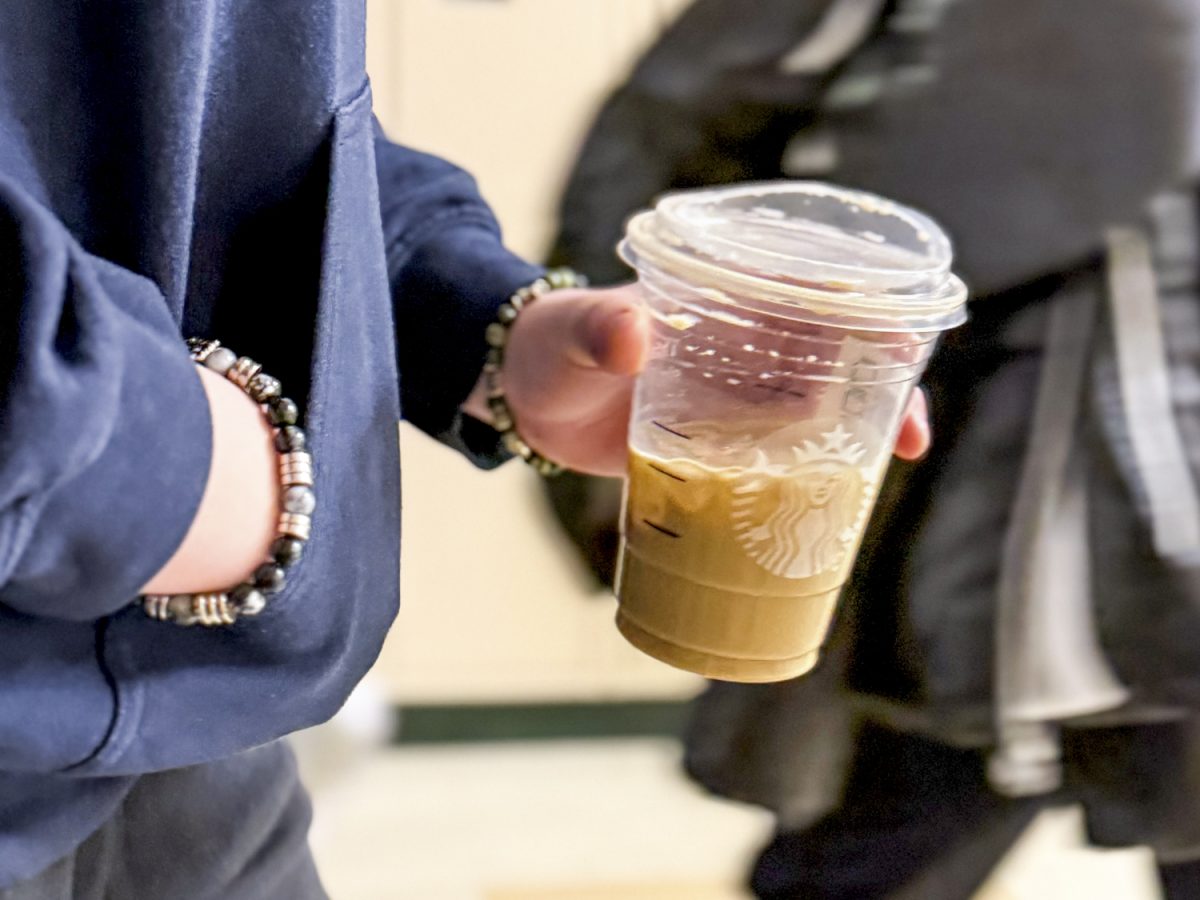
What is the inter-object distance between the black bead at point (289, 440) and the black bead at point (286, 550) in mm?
29

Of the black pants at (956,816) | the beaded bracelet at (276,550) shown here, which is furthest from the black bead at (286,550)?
the black pants at (956,816)

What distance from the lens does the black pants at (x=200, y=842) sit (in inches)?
16.1

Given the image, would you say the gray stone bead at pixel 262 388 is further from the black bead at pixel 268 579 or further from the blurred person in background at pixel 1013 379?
the blurred person in background at pixel 1013 379

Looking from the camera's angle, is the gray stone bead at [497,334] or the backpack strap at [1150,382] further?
the backpack strap at [1150,382]

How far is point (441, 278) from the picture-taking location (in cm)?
48

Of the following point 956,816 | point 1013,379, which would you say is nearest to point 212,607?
point 1013,379

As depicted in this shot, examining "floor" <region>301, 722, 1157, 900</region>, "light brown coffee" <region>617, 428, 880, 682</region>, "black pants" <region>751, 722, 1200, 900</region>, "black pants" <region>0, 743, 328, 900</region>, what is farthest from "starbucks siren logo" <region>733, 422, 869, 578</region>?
"floor" <region>301, 722, 1157, 900</region>

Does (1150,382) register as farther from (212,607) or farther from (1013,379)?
(212,607)

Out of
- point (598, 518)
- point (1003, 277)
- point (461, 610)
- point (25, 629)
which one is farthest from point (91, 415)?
point (461, 610)

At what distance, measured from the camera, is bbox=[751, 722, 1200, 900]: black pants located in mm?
824

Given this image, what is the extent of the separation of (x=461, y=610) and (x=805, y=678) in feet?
1.48

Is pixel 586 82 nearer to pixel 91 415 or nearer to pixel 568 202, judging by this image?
pixel 568 202

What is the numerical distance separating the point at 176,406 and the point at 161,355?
0.01 meters

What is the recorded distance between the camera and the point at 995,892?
1.04 meters
